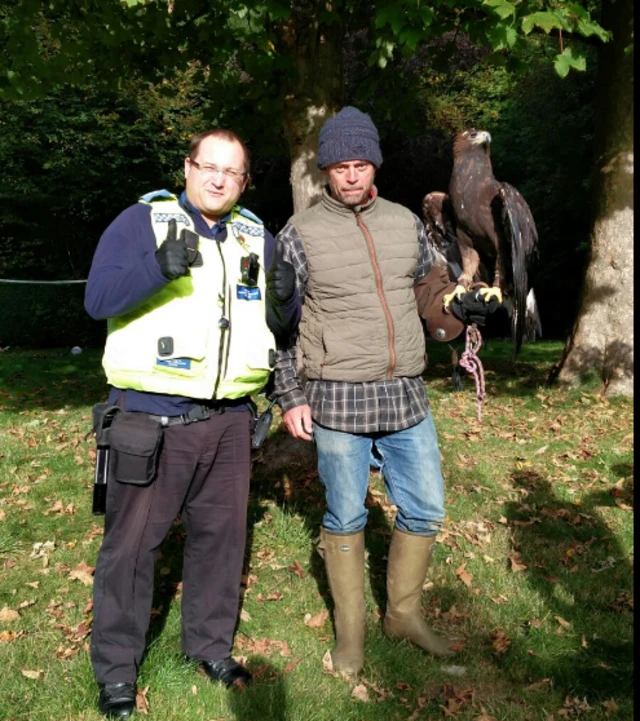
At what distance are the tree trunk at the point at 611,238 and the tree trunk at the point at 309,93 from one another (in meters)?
4.02

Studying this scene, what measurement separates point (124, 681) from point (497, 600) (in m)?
2.00

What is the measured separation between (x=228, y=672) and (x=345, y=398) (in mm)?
1268

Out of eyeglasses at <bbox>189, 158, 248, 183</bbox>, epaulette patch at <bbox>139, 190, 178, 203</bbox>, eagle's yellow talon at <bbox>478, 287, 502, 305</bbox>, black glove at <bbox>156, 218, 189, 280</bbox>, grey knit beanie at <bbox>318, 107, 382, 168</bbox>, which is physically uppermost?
grey knit beanie at <bbox>318, 107, 382, 168</bbox>

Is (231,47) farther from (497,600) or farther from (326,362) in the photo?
(497,600)

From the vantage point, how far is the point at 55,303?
1706cm

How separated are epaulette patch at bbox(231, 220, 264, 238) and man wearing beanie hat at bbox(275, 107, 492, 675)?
111mm

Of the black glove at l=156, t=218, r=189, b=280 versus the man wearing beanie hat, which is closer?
the black glove at l=156, t=218, r=189, b=280

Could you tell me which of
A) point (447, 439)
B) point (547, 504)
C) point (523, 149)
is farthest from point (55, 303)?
point (547, 504)

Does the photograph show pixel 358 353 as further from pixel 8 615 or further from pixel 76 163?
pixel 76 163

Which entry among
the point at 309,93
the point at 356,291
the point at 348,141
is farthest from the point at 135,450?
the point at 309,93

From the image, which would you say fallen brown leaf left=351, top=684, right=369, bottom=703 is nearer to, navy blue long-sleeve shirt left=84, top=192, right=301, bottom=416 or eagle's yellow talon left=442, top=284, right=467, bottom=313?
navy blue long-sleeve shirt left=84, top=192, right=301, bottom=416

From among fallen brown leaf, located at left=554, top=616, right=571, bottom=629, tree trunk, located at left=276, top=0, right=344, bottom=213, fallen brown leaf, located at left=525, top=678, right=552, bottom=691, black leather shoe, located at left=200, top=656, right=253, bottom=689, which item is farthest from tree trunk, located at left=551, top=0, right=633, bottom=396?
black leather shoe, located at left=200, top=656, right=253, bottom=689

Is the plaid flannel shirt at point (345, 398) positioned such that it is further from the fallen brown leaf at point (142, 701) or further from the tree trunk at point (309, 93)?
the tree trunk at point (309, 93)

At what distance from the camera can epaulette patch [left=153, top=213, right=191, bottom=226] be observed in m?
2.91
